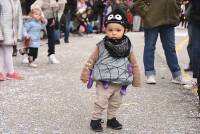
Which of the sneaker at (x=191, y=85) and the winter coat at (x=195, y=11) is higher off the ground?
the winter coat at (x=195, y=11)

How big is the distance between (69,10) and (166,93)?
9.52 metres

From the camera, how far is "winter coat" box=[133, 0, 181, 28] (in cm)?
805

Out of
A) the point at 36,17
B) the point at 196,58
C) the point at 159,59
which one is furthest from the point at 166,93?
the point at 159,59

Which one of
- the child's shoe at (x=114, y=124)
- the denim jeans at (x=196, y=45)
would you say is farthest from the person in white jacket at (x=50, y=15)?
the child's shoe at (x=114, y=124)

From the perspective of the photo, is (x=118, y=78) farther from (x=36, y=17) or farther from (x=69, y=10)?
(x=69, y=10)

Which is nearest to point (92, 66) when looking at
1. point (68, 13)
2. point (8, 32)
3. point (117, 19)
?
point (117, 19)

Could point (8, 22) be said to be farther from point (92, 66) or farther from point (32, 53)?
point (92, 66)

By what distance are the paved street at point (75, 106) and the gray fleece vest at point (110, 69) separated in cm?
54

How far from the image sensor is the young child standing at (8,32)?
8445 mm

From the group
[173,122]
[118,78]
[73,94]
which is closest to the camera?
[118,78]

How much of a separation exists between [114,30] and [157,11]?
268cm

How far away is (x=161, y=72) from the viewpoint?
382 inches

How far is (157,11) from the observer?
8078 mm

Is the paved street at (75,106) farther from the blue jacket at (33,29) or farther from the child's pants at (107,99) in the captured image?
the blue jacket at (33,29)
